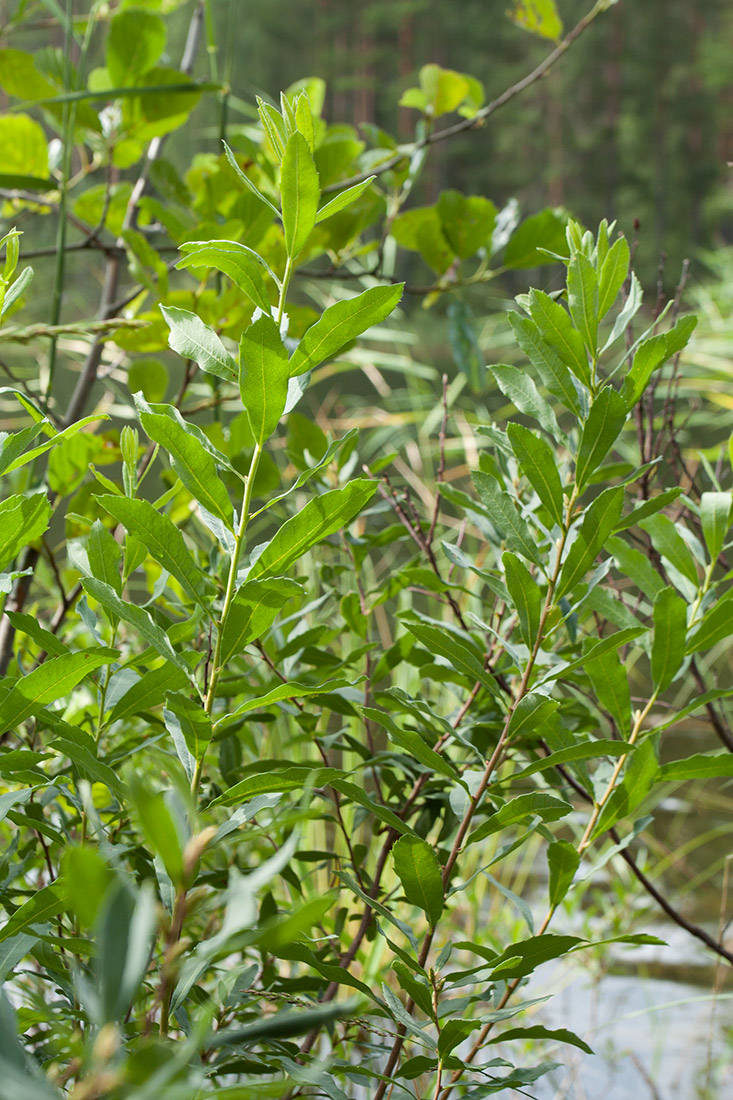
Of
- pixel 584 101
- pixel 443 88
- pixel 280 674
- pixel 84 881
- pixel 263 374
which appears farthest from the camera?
pixel 584 101

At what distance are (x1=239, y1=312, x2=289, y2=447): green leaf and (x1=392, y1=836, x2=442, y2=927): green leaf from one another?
10 cm

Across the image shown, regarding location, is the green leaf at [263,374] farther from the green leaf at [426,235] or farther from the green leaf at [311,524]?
the green leaf at [426,235]

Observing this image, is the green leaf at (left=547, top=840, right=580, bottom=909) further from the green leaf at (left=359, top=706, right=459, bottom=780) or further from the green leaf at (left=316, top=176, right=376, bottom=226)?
the green leaf at (left=316, top=176, right=376, bottom=226)

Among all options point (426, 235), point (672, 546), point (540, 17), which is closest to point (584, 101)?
point (540, 17)

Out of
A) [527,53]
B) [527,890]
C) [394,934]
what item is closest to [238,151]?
[394,934]

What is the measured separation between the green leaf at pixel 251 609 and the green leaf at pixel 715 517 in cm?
15

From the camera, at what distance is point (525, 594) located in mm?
250

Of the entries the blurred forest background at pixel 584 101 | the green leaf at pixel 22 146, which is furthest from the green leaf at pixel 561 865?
the blurred forest background at pixel 584 101

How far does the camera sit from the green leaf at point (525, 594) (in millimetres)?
243

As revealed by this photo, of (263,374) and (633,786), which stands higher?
(263,374)

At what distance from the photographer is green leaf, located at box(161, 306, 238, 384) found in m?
0.22

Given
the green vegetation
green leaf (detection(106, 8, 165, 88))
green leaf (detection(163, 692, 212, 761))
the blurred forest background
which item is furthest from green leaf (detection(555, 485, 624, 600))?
the blurred forest background

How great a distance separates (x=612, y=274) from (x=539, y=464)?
2.5 inches

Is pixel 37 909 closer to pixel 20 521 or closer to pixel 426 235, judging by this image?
pixel 20 521
